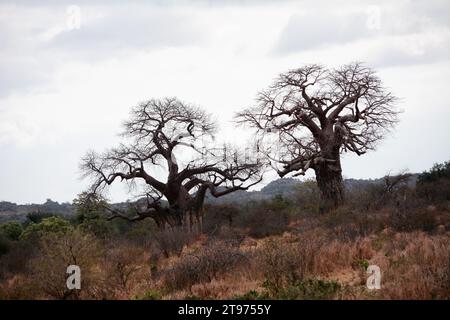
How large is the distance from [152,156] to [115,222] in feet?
63.6

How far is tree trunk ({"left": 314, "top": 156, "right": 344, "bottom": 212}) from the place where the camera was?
894 inches

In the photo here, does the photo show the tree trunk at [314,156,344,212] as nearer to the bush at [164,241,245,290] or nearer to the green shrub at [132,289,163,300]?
the bush at [164,241,245,290]

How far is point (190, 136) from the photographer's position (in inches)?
1032

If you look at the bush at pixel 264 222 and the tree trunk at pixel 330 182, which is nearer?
the bush at pixel 264 222

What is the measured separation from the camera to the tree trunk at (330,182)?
74.5ft

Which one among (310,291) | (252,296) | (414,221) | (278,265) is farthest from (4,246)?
(310,291)

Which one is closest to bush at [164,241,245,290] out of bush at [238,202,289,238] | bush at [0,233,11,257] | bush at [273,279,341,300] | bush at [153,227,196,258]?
bush at [273,279,341,300]

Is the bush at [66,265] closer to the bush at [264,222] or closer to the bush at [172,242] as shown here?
the bush at [172,242]

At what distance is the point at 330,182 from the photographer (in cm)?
2305

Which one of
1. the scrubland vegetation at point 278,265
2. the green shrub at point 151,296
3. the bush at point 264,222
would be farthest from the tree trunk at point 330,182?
the green shrub at point 151,296

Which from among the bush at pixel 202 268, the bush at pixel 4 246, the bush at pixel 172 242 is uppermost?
the bush at pixel 4 246

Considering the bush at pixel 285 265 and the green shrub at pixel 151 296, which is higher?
the bush at pixel 285 265
